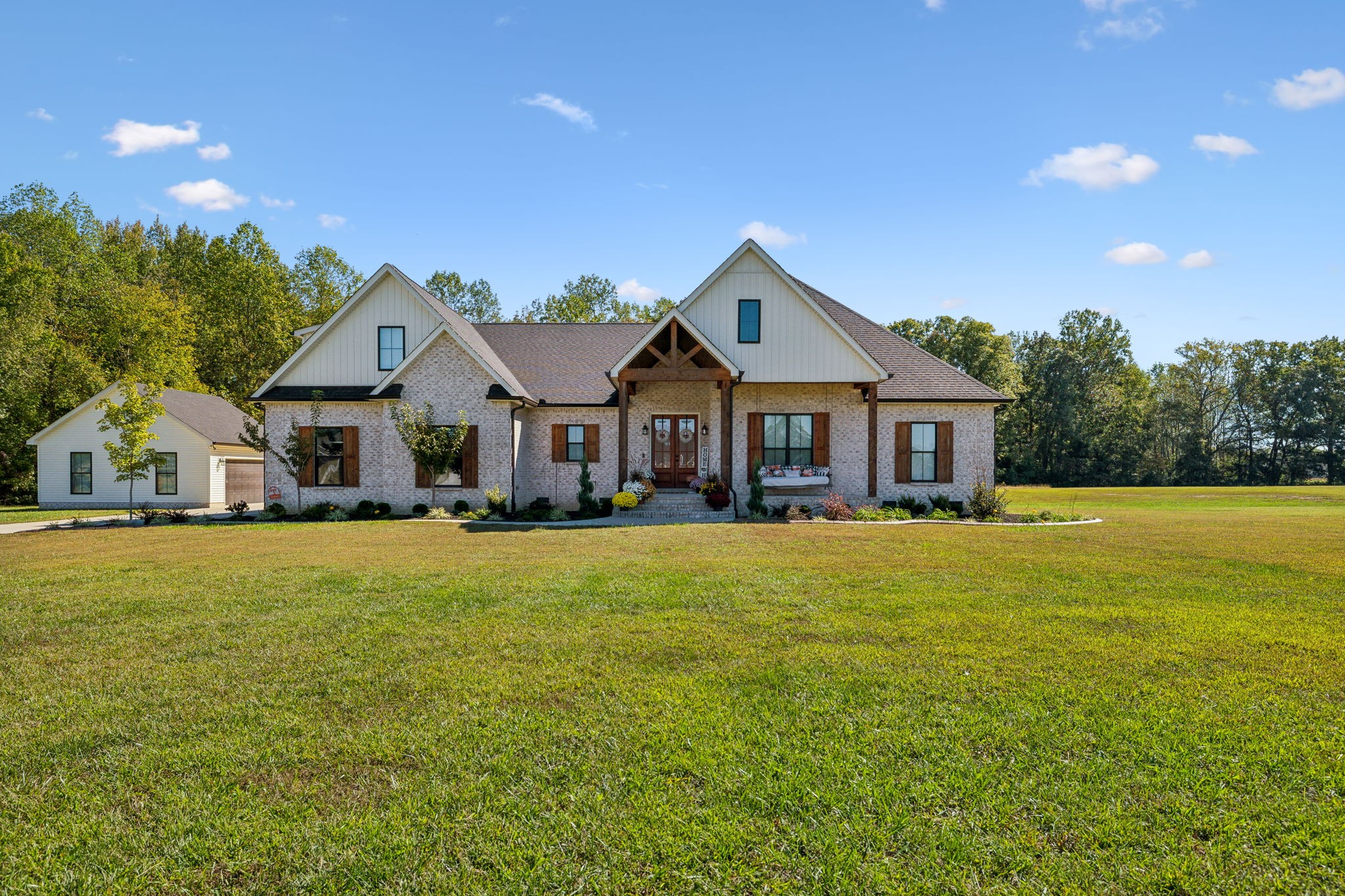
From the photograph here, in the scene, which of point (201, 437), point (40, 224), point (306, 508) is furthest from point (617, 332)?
point (40, 224)

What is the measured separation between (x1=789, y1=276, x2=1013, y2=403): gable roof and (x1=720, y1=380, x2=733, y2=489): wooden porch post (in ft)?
12.9

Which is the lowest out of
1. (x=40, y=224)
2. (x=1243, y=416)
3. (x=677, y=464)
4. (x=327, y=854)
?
(x=327, y=854)

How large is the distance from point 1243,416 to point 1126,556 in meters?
62.6

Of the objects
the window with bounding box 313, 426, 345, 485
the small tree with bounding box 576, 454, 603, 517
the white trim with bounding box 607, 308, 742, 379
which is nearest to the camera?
the white trim with bounding box 607, 308, 742, 379

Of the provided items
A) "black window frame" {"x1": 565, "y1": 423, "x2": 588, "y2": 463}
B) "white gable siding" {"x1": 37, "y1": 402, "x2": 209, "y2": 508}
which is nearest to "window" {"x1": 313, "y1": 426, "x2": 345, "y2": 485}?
"black window frame" {"x1": 565, "y1": 423, "x2": 588, "y2": 463}

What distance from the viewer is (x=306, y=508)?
813 inches

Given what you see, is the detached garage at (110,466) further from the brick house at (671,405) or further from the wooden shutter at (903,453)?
the wooden shutter at (903,453)

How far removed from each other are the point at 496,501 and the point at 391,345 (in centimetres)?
676

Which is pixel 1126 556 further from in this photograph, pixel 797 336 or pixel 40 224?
pixel 40 224

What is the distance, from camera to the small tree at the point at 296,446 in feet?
67.6

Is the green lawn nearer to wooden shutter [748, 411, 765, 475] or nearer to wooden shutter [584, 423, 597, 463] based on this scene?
Answer: wooden shutter [584, 423, 597, 463]

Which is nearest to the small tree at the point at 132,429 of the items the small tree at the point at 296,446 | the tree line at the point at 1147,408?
the small tree at the point at 296,446

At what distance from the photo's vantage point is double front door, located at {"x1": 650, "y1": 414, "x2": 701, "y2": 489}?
21875mm

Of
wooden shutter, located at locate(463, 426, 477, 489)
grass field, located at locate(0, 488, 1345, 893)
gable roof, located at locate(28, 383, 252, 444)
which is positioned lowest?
grass field, located at locate(0, 488, 1345, 893)
